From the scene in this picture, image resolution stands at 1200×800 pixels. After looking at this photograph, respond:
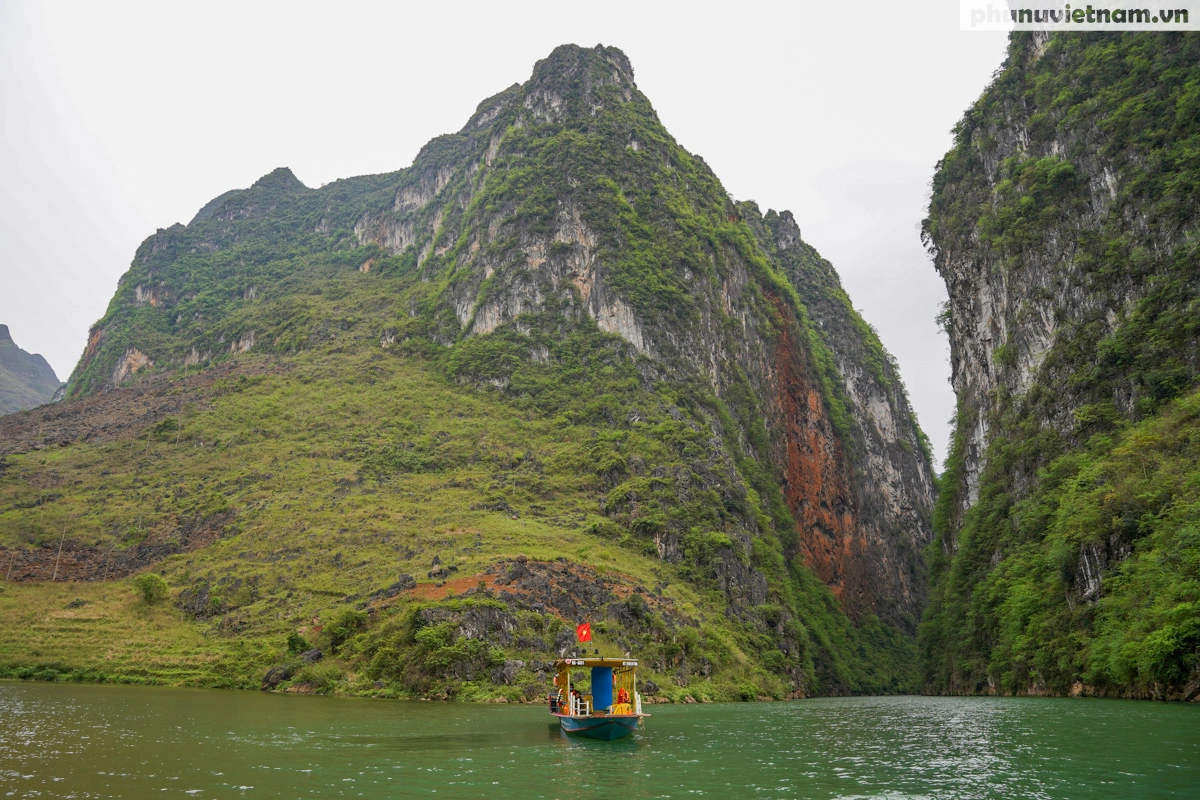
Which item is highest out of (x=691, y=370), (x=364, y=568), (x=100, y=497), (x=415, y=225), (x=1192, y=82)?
(x=415, y=225)

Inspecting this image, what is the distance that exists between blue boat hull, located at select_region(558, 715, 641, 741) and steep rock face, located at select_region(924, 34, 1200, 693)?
27973 mm

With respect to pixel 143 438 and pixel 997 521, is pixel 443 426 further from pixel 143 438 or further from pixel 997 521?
pixel 997 521

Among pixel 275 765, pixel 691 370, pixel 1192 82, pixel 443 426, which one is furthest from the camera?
pixel 691 370

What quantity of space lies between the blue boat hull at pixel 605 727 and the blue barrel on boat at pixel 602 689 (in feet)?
12.2

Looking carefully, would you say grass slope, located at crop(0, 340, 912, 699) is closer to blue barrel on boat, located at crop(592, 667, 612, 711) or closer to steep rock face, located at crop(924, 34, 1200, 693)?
blue barrel on boat, located at crop(592, 667, 612, 711)

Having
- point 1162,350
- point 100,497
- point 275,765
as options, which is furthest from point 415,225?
point 275,765

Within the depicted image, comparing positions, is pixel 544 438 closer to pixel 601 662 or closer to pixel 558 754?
pixel 601 662

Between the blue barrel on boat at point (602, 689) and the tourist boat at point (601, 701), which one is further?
the blue barrel on boat at point (602, 689)

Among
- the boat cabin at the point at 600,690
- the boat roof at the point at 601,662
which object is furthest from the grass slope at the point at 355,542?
the boat roof at the point at 601,662

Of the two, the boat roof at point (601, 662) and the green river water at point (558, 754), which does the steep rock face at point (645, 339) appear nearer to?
the boat roof at point (601, 662)

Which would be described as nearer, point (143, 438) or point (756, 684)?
point (756, 684)

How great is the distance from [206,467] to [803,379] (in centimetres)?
10197

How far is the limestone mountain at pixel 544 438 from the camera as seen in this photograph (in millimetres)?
72875

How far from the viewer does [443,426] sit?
370ft
